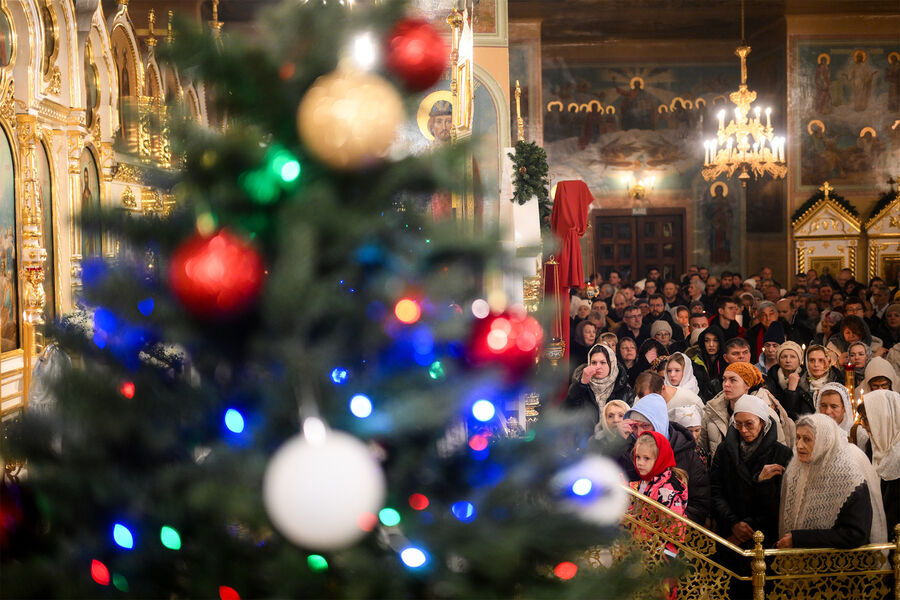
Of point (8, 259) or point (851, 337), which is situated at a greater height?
point (8, 259)

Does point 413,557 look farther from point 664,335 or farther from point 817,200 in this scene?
point 817,200

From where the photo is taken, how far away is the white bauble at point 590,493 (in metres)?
1.46

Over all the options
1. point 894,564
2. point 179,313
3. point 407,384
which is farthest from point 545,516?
point 894,564

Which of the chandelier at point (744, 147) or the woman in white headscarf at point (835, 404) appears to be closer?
the woman in white headscarf at point (835, 404)

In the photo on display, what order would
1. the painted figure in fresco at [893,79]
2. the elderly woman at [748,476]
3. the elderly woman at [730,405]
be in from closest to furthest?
the elderly woman at [748,476] < the elderly woman at [730,405] < the painted figure in fresco at [893,79]

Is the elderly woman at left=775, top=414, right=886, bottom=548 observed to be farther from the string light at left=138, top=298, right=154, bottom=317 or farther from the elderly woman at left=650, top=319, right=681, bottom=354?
the elderly woman at left=650, top=319, right=681, bottom=354

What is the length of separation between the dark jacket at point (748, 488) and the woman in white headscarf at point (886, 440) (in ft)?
2.04

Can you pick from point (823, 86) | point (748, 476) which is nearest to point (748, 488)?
point (748, 476)

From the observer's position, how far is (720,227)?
2047cm

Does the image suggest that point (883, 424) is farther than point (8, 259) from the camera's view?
No

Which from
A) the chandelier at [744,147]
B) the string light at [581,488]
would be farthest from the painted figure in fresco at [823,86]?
the string light at [581,488]

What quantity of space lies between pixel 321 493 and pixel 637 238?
65.5ft

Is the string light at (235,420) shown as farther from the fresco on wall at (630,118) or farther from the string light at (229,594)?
the fresco on wall at (630,118)

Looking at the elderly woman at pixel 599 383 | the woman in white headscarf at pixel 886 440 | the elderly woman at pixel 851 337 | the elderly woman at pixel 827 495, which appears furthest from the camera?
the elderly woman at pixel 851 337
